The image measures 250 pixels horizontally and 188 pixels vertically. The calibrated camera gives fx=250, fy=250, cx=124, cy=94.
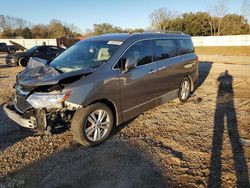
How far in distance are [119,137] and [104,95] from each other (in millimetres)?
959

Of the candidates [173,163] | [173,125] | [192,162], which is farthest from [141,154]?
[173,125]

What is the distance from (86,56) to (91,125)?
4.88 ft

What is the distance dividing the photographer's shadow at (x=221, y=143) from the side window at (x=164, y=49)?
1850 mm

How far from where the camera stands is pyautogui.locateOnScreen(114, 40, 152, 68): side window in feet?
15.6

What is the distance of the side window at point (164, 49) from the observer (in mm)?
5715

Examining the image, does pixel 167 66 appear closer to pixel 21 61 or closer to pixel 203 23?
pixel 21 61

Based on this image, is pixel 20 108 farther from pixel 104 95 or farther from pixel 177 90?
pixel 177 90

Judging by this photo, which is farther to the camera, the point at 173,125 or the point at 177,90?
the point at 177,90

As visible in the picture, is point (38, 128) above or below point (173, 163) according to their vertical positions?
above

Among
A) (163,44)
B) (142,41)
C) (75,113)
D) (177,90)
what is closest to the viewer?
(75,113)

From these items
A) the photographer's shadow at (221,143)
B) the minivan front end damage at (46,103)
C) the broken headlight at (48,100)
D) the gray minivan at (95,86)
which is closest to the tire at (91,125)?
the gray minivan at (95,86)

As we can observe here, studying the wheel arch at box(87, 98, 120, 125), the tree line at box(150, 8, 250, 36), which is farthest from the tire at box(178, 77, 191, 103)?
the tree line at box(150, 8, 250, 36)

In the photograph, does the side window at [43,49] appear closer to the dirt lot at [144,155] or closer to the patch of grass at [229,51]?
the dirt lot at [144,155]

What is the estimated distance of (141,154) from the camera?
4121 millimetres
